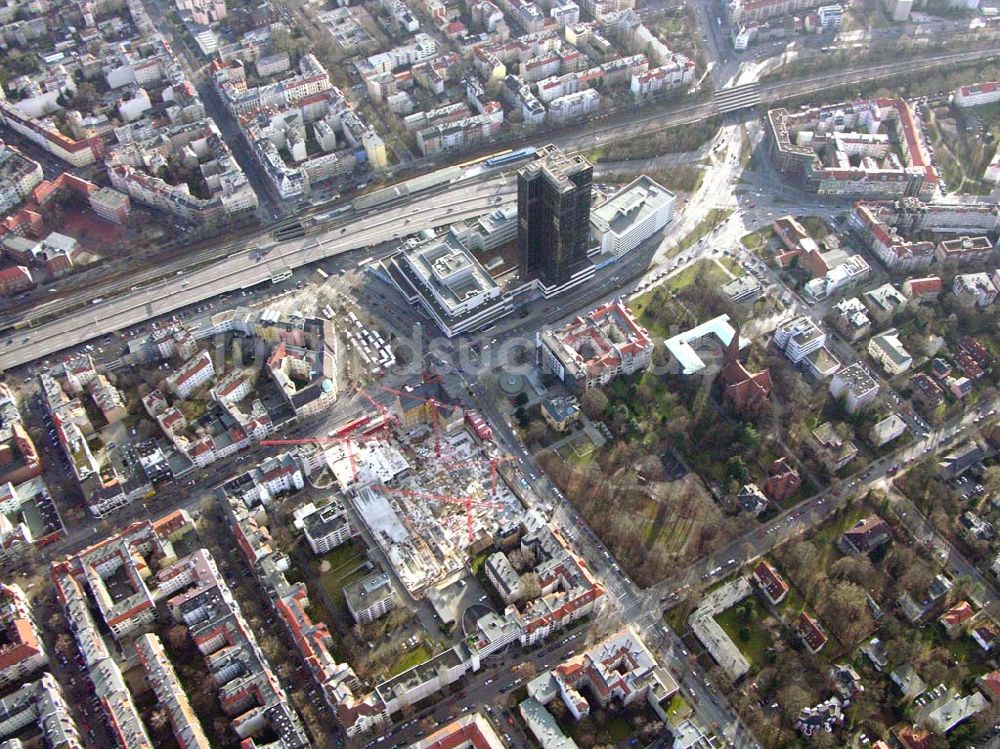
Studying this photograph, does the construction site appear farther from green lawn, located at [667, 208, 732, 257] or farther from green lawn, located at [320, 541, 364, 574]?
green lawn, located at [667, 208, 732, 257]

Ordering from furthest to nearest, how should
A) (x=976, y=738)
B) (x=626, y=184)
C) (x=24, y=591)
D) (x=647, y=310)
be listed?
(x=626, y=184), (x=647, y=310), (x=24, y=591), (x=976, y=738)

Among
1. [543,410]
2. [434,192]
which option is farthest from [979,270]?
[434,192]

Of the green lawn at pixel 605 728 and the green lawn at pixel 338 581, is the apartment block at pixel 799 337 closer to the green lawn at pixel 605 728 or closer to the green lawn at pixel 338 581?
the green lawn at pixel 605 728

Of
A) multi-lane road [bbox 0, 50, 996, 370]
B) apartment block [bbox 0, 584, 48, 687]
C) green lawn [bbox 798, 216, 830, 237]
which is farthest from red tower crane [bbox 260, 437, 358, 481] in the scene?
green lawn [bbox 798, 216, 830, 237]

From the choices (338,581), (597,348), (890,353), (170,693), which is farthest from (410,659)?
(890,353)

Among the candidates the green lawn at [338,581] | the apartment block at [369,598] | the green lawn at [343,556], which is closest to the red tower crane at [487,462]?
the green lawn at [343,556]

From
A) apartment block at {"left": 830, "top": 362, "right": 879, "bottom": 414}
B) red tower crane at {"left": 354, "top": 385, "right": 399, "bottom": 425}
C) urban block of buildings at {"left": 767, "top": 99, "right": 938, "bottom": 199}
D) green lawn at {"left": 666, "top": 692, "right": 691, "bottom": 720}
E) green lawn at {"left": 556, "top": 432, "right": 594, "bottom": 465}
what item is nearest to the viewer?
green lawn at {"left": 666, "top": 692, "right": 691, "bottom": 720}

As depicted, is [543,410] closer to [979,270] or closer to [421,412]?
[421,412]
